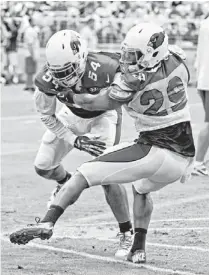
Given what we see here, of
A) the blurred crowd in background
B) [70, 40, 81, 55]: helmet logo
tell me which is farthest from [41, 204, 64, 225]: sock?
the blurred crowd in background

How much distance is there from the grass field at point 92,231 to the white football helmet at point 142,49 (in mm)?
1508

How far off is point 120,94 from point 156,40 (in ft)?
1.66

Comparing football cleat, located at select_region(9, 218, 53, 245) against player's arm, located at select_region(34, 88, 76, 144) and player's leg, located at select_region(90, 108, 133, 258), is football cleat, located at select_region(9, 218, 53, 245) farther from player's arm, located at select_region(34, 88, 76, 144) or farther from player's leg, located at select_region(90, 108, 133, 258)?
player's arm, located at select_region(34, 88, 76, 144)

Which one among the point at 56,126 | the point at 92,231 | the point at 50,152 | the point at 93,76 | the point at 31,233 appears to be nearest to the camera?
the point at 31,233

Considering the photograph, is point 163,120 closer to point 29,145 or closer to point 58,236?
point 58,236

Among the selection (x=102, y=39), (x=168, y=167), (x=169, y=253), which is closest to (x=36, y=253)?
(x=169, y=253)

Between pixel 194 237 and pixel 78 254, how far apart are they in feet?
3.72

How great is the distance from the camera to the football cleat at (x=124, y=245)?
6509 mm

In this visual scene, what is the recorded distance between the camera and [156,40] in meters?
5.75

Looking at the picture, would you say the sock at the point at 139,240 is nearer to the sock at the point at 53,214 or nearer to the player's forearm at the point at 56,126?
the sock at the point at 53,214

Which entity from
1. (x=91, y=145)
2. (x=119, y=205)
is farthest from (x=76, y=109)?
(x=119, y=205)

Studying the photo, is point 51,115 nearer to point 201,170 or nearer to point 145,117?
point 145,117

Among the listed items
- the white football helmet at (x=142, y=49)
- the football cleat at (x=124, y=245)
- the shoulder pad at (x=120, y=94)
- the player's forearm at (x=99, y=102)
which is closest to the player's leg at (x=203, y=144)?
the football cleat at (x=124, y=245)

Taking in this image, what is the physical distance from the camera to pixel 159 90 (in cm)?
577
